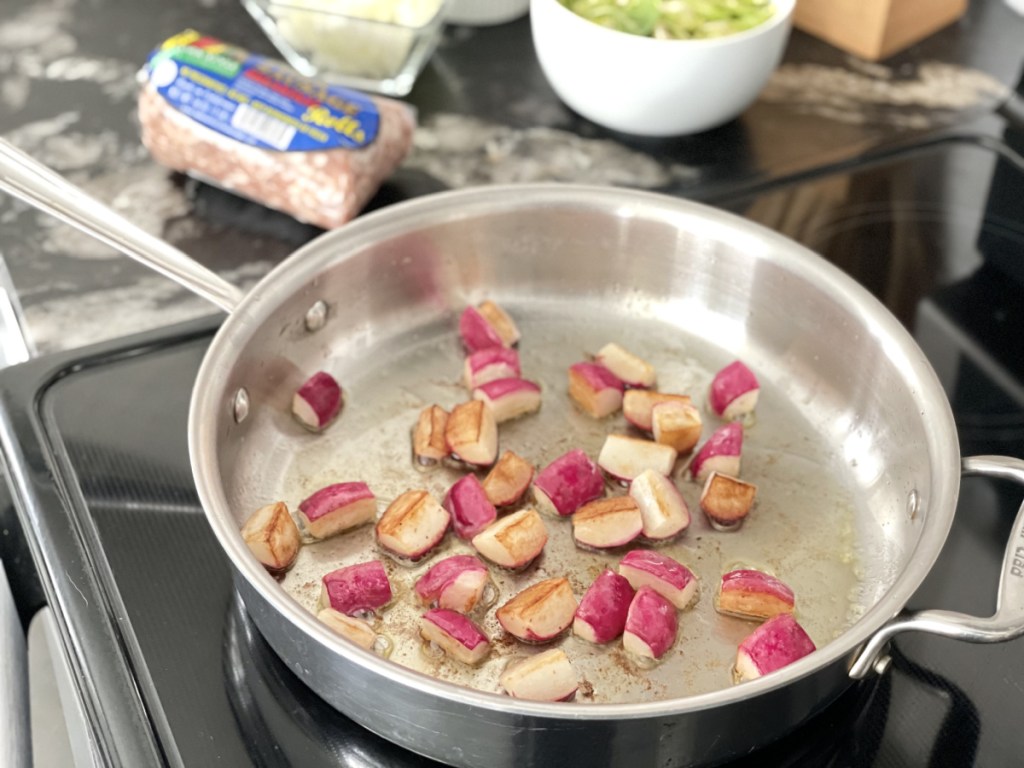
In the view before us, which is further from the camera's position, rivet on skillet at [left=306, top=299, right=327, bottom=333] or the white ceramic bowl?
the white ceramic bowl

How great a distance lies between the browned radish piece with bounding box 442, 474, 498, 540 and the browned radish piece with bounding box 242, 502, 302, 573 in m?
0.10

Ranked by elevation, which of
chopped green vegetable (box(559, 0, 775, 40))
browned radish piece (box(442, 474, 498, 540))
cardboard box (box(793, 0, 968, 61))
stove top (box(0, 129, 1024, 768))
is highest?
chopped green vegetable (box(559, 0, 775, 40))

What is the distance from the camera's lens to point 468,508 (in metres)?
0.75

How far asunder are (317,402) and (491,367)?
13 centimetres

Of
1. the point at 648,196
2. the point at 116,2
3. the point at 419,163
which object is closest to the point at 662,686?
the point at 648,196

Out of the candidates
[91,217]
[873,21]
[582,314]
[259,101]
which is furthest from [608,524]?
[873,21]

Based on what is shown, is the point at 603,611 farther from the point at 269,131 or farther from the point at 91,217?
the point at 269,131

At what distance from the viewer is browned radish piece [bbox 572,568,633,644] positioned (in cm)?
68

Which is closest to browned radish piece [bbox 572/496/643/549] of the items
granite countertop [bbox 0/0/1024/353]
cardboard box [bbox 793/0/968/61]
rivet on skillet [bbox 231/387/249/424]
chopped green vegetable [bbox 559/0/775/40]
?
rivet on skillet [bbox 231/387/249/424]

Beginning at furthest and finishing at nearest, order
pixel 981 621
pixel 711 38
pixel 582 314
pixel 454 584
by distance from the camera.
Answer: pixel 711 38, pixel 582 314, pixel 454 584, pixel 981 621

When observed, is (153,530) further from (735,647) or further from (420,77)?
(420,77)

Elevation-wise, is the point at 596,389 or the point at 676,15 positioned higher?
the point at 676,15

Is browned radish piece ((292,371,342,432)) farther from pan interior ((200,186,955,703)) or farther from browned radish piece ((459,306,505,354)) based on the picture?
browned radish piece ((459,306,505,354))

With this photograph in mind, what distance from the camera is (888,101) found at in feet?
3.93
